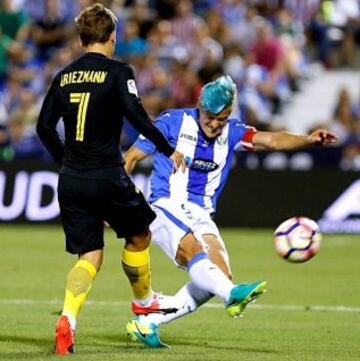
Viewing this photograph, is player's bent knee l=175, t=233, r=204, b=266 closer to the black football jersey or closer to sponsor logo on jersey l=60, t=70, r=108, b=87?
the black football jersey

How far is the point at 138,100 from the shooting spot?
798cm

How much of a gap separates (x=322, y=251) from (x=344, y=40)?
782 cm

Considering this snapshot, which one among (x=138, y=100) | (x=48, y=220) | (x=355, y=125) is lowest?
(x=48, y=220)

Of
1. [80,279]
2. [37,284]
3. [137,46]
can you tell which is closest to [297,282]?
[37,284]

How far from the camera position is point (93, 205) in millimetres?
8203

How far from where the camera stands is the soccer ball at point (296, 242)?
28.6 ft

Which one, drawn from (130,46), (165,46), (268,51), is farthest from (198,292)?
(165,46)

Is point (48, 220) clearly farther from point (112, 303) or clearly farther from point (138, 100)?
point (138, 100)

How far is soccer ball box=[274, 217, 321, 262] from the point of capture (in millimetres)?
8719

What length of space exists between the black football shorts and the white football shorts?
42 cm

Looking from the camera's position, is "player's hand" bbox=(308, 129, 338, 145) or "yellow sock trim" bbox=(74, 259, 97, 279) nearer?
"yellow sock trim" bbox=(74, 259, 97, 279)

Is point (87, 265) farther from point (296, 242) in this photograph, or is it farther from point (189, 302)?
point (296, 242)

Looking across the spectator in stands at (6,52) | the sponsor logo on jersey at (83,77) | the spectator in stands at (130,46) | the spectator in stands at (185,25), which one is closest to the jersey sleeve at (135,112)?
the sponsor logo on jersey at (83,77)

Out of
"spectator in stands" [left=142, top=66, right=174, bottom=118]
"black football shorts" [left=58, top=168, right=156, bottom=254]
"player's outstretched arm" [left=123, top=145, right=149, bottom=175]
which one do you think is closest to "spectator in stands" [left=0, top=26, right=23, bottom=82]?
"spectator in stands" [left=142, top=66, right=174, bottom=118]
